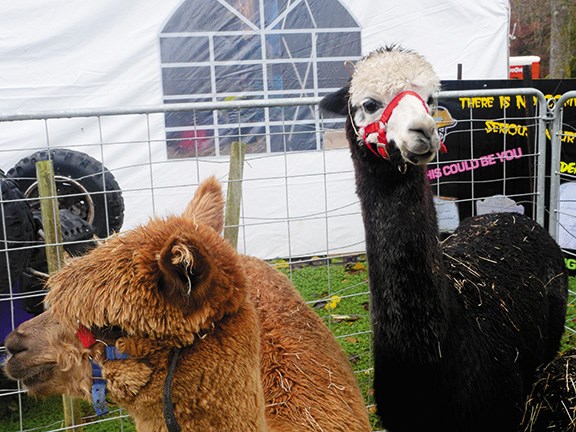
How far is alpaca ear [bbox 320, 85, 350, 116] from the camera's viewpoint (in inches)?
123

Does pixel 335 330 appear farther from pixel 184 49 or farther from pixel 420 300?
pixel 184 49

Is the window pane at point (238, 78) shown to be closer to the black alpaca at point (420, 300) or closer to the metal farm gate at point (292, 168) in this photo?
the metal farm gate at point (292, 168)

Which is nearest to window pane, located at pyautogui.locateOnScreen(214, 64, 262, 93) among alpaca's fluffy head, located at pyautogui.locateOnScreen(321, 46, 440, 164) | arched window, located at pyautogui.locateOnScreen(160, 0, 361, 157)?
arched window, located at pyautogui.locateOnScreen(160, 0, 361, 157)

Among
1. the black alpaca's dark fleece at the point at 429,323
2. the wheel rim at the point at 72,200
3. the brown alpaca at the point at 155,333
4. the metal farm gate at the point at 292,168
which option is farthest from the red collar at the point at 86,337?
the metal farm gate at the point at 292,168

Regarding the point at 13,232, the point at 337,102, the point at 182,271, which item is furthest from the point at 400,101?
the point at 13,232

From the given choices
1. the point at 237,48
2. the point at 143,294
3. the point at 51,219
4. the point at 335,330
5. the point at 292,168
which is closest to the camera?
the point at 143,294

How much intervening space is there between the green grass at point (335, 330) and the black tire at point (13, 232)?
1026mm

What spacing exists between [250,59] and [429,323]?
497cm

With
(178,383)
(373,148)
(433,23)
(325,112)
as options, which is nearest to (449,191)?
(433,23)

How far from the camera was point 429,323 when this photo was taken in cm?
257

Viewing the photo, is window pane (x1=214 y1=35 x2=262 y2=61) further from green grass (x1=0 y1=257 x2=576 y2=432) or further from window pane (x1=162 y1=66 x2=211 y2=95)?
green grass (x1=0 y1=257 x2=576 y2=432)

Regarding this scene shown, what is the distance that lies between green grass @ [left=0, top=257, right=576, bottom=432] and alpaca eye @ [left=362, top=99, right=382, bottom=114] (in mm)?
1180

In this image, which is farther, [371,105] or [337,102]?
[337,102]

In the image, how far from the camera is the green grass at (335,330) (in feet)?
13.2
